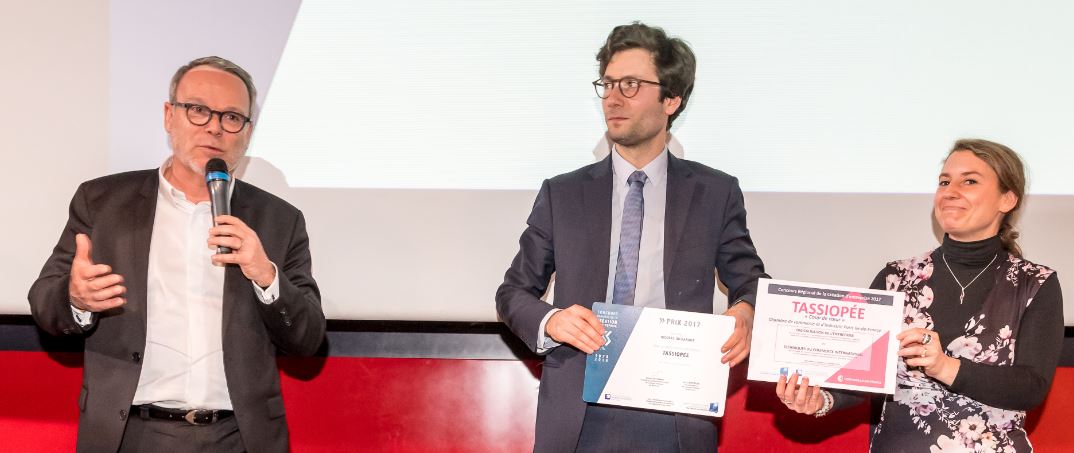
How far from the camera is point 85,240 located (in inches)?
86.7

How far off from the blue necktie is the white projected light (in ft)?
1.75

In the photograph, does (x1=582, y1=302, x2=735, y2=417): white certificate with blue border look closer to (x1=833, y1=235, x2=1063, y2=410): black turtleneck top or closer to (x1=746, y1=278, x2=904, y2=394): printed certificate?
(x1=746, y1=278, x2=904, y2=394): printed certificate

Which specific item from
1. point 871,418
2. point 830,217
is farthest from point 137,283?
point 871,418

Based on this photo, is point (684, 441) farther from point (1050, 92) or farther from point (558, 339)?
point (1050, 92)

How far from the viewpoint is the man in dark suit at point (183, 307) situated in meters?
2.32

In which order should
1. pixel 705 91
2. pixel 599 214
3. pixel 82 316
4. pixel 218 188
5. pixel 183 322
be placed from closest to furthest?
pixel 218 188
pixel 82 316
pixel 183 322
pixel 599 214
pixel 705 91

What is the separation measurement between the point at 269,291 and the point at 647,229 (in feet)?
3.36

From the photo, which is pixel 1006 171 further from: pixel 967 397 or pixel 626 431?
pixel 626 431

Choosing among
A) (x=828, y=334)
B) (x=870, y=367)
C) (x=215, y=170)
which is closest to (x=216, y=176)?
(x=215, y=170)

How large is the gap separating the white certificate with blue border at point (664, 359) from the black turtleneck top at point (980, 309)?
0.40 metres

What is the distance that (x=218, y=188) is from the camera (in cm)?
218

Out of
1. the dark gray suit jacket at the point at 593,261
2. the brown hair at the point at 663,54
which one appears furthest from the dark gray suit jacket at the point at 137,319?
the brown hair at the point at 663,54

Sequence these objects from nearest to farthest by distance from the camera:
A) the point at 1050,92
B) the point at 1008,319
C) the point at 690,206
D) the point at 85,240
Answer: the point at 85,240, the point at 1008,319, the point at 690,206, the point at 1050,92

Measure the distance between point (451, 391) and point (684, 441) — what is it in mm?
1083
